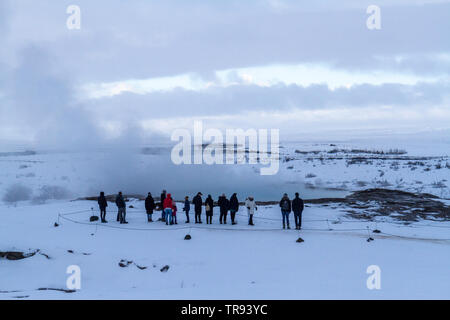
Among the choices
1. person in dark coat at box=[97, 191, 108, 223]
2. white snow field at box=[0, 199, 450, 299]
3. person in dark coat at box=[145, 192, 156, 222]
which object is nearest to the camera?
white snow field at box=[0, 199, 450, 299]

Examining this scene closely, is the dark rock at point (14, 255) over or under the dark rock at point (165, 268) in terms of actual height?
over

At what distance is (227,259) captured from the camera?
11500 millimetres

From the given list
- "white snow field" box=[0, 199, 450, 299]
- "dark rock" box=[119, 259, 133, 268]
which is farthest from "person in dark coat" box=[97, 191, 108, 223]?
"dark rock" box=[119, 259, 133, 268]

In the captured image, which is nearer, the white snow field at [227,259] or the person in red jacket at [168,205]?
the white snow field at [227,259]

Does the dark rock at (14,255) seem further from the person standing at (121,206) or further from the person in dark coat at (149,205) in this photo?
the person in dark coat at (149,205)

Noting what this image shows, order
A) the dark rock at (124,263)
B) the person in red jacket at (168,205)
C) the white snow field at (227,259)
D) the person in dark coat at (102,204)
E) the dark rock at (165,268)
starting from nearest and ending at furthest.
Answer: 1. the white snow field at (227,259)
2. the dark rock at (165,268)
3. the dark rock at (124,263)
4. the person in red jacket at (168,205)
5. the person in dark coat at (102,204)

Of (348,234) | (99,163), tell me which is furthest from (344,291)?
(99,163)

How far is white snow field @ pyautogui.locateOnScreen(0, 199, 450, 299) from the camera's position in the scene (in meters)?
8.80

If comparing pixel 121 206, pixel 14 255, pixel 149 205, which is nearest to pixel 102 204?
pixel 121 206

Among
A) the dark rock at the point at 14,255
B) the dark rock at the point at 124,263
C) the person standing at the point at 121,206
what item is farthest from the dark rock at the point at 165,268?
the person standing at the point at 121,206

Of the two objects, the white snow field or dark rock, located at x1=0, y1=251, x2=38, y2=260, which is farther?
dark rock, located at x1=0, y1=251, x2=38, y2=260

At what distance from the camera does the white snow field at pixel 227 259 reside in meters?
8.80

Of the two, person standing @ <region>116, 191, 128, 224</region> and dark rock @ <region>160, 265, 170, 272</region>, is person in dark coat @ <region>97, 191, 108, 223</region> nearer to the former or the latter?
person standing @ <region>116, 191, 128, 224</region>

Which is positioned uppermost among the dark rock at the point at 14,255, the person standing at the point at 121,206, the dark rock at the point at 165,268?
the person standing at the point at 121,206
